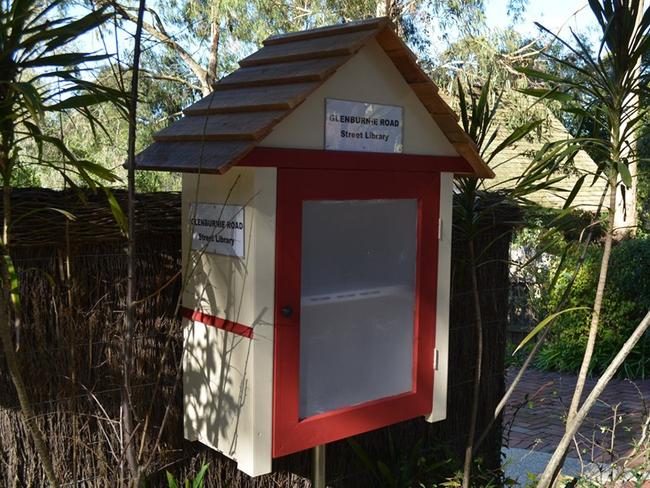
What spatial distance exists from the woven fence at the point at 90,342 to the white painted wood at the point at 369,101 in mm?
719

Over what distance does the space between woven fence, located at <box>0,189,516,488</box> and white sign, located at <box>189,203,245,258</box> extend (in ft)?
0.66

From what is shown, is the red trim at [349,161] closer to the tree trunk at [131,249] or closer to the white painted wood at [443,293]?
the white painted wood at [443,293]

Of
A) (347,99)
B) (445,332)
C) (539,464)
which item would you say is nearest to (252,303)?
(347,99)

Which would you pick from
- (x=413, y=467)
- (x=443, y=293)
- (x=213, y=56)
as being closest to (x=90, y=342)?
(x=443, y=293)

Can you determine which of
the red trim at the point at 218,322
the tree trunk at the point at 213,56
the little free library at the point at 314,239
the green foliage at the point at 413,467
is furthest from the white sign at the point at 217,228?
the tree trunk at the point at 213,56

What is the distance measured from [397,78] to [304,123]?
535 millimetres

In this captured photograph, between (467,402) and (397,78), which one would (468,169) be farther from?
(467,402)

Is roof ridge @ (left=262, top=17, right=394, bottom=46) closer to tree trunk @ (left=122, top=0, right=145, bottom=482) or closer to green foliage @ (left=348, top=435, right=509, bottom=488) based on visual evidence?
tree trunk @ (left=122, top=0, right=145, bottom=482)

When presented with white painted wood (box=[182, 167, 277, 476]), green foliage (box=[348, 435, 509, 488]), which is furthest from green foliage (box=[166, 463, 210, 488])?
green foliage (box=[348, 435, 509, 488])

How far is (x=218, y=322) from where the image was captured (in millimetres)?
2955

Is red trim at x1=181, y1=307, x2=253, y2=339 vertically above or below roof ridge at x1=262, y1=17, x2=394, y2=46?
below

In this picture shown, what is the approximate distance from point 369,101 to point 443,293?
38.9 inches

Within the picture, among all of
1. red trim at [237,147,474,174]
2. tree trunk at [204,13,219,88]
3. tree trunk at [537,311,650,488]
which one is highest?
tree trunk at [204,13,219,88]

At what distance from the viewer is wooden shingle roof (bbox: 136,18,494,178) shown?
2.65 meters
